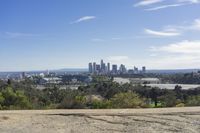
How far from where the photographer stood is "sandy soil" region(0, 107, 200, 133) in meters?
5.57

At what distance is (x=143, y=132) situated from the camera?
5332mm

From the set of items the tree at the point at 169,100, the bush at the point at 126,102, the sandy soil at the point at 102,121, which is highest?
the sandy soil at the point at 102,121

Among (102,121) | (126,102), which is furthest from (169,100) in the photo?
(102,121)

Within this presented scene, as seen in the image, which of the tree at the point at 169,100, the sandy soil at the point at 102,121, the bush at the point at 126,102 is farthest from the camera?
the tree at the point at 169,100

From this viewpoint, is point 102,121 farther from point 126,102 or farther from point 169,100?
point 169,100

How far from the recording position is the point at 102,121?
6105mm

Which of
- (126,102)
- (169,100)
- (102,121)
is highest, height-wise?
(102,121)

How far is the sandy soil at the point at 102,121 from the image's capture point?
5.57m

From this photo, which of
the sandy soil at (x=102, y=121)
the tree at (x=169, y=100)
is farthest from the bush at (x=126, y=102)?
the sandy soil at (x=102, y=121)

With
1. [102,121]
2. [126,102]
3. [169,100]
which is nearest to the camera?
[102,121]

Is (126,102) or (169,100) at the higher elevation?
(126,102)

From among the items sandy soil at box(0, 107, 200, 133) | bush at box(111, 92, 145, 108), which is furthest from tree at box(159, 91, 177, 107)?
sandy soil at box(0, 107, 200, 133)

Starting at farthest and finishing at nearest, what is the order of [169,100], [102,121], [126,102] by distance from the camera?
[169,100], [126,102], [102,121]

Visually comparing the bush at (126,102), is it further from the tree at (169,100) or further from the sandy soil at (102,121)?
the sandy soil at (102,121)
